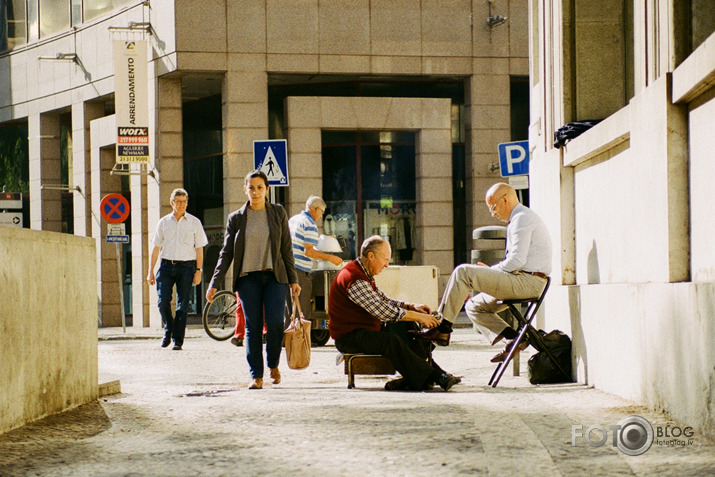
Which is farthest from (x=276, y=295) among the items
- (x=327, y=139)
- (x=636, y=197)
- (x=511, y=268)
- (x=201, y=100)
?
(x=201, y=100)

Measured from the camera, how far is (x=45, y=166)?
3083 centimetres

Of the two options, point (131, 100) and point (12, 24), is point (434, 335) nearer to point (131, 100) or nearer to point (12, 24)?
point (131, 100)

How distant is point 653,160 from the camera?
7855mm

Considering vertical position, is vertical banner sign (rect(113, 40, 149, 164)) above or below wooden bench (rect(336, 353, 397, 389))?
above

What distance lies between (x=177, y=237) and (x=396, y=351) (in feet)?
21.6

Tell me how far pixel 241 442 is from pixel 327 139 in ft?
63.3

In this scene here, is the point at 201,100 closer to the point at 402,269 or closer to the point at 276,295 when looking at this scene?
the point at 402,269

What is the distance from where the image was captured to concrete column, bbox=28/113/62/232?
30453 mm

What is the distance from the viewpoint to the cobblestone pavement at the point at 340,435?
18.1 feet

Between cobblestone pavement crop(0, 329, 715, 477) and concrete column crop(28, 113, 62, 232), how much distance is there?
21.6 meters

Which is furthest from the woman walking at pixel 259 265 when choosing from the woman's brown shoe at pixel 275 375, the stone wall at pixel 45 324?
the stone wall at pixel 45 324
